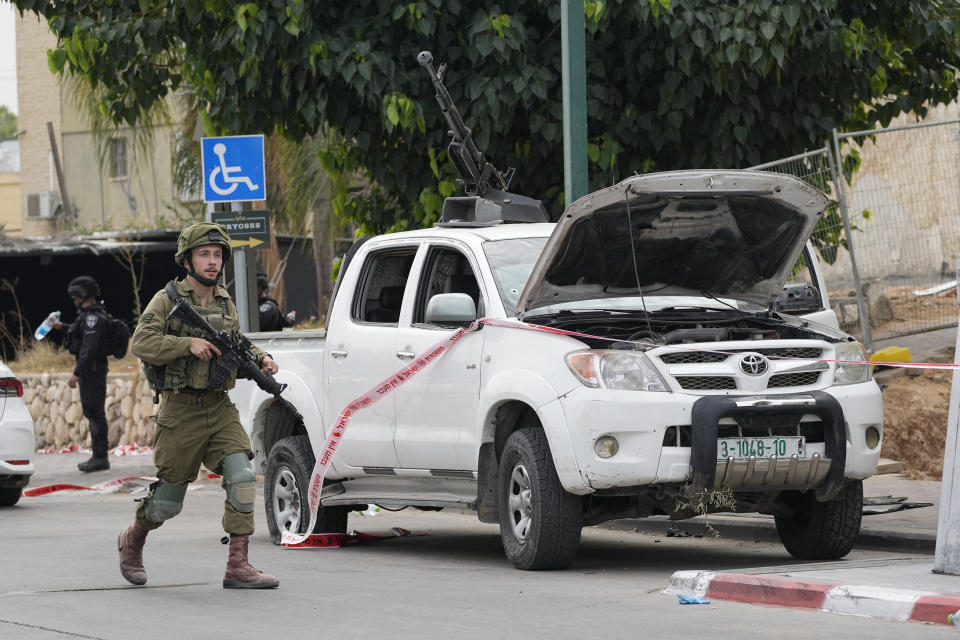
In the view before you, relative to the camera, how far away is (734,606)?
711 cm

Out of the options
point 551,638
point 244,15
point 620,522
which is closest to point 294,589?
point 551,638

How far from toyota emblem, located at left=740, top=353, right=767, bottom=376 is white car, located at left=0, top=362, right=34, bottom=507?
293 inches

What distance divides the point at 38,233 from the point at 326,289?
73.0 ft

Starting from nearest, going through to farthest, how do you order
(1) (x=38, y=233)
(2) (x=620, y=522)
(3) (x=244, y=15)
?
1. (2) (x=620, y=522)
2. (3) (x=244, y=15)
3. (1) (x=38, y=233)

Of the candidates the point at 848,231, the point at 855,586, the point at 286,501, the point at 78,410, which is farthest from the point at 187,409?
the point at 78,410

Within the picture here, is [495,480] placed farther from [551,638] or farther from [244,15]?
[244,15]

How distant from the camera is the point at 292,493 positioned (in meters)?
10.4

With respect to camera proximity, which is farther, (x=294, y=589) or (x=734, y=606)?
(x=294, y=589)

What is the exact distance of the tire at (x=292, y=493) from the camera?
10242 mm

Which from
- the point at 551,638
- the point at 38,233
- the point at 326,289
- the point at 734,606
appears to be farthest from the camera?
the point at 38,233

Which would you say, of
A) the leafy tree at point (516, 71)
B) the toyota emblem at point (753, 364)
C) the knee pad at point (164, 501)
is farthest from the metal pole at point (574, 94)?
the knee pad at point (164, 501)

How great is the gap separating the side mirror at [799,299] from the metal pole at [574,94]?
193 cm

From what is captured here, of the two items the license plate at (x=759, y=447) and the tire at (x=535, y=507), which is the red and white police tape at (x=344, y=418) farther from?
the license plate at (x=759, y=447)

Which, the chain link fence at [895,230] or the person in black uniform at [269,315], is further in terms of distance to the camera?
the person in black uniform at [269,315]
